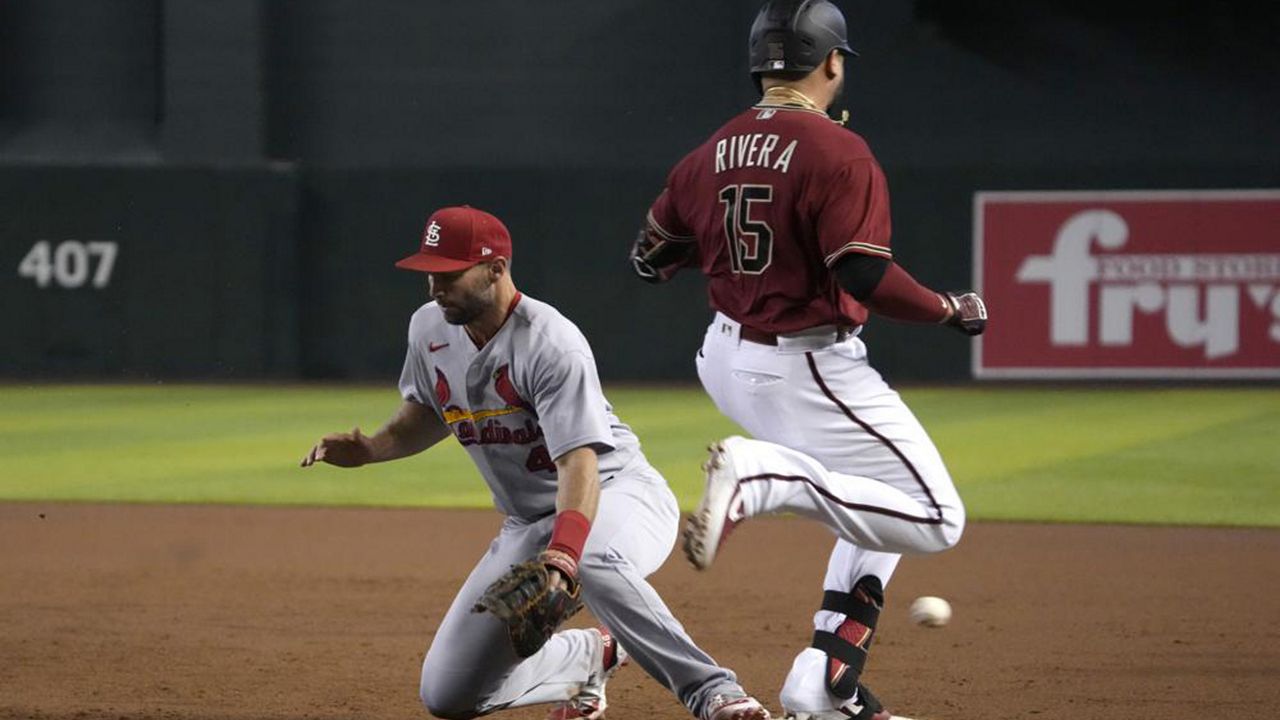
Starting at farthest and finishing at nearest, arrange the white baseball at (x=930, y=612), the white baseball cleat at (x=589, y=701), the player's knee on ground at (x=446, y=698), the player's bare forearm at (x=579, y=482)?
the white baseball at (x=930, y=612) → the white baseball cleat at (x=589, y=701) → the player's knee on ground at (x=446, y=698) → the player's bare forearm at (x=579, y=482)

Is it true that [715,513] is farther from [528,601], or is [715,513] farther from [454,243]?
[454,243]

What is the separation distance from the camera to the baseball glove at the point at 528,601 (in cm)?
399

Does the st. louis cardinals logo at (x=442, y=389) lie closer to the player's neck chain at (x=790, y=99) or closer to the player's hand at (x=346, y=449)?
the player's hand at (x=346, y=449)

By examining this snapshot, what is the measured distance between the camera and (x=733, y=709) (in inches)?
171

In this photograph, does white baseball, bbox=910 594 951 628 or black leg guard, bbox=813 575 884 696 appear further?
white baseball, bbox=910 594 951 628

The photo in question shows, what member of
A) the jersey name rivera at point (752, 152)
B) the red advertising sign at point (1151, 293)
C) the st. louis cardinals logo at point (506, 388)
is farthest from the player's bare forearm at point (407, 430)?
the red advertising sign at point (1151, 293)

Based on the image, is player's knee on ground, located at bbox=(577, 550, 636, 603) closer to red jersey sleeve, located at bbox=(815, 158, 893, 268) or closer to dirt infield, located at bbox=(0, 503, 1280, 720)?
dirt infield, located at bbox=(0, 503, 1280, 720)

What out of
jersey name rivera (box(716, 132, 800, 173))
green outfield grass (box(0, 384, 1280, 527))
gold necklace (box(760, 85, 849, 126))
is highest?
gold necklace (box(760, 85, 849, 126))

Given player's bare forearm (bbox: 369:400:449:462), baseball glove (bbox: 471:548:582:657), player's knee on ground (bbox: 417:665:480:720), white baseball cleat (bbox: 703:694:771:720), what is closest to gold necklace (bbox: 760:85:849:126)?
player's bare forearm (bbox: 369:400:449:462)

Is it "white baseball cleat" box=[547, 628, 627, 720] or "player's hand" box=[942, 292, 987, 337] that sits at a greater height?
"player's hand" box=[942, 292, 987, 337]

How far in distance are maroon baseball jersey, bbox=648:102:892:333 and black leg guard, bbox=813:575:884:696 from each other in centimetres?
72

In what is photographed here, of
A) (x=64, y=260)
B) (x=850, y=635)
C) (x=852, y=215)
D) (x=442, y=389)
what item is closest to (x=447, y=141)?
(x=64, y=260)

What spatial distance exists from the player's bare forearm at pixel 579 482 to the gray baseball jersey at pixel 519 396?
27mm

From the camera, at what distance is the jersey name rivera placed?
4.42 meters
